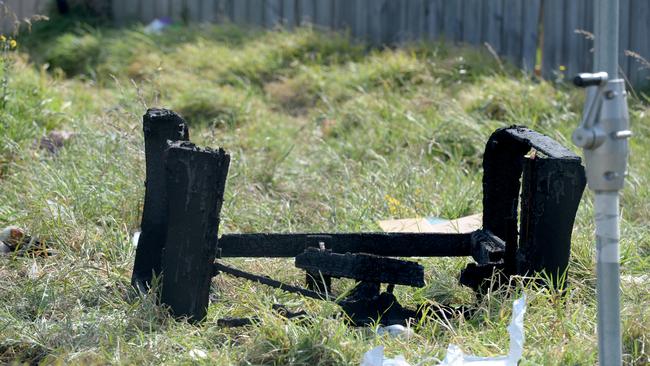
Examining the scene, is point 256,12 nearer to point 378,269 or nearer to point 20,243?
point 20,243

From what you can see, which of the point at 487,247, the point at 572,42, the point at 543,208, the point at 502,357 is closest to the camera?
the point at 502,357

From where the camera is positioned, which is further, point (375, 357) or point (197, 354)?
point (197, 354)

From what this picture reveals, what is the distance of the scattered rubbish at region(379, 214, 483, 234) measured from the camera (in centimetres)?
536

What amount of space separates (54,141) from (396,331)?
383cm

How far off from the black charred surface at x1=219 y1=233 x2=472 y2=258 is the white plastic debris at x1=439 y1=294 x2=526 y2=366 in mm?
868

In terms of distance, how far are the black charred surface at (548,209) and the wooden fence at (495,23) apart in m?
5.79

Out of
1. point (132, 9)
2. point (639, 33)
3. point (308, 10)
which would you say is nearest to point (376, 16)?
point (308, 10)

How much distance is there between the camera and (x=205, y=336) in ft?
12.6

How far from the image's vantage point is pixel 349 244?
4.37 metres

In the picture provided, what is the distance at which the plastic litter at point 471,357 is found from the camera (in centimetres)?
339

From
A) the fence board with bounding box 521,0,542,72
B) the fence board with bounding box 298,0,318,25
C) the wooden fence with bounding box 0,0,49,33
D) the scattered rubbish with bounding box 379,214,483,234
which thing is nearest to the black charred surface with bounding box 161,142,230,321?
the scattered rubbish with bounding box 379,214,483,234

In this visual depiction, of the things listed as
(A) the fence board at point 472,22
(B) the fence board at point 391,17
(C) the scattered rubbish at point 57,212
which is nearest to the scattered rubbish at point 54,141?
(C) the scattered rubbish at point 57,212

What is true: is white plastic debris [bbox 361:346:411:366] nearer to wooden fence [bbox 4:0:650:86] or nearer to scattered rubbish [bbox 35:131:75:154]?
scattered rubbish [bbox 35:131:75:154]

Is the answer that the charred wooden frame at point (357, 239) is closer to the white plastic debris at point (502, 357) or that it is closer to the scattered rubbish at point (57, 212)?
the white plastic debris at point (502, 357)
